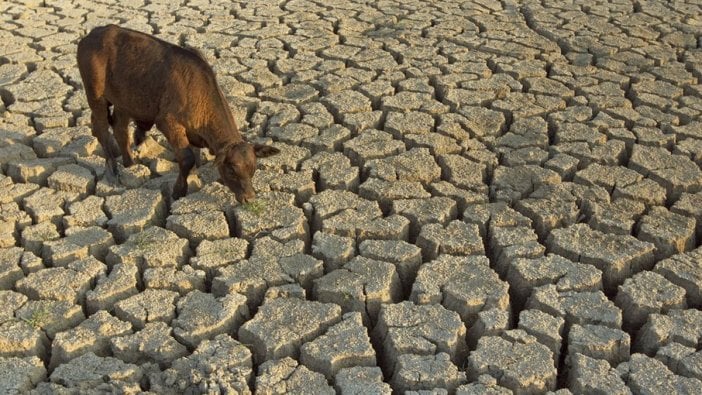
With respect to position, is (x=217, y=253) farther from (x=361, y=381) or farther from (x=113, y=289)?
(x=361, y=381)

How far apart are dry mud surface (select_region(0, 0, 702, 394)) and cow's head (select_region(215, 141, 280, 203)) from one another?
164 mm

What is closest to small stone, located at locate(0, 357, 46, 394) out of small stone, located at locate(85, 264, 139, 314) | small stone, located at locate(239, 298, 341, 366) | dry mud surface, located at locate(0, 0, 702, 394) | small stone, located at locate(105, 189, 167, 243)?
dry mud surface, located at locate(0, 0, 702, 394)

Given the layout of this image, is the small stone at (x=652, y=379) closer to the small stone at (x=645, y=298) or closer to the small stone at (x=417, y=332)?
the small stone at (x=645, y=298)

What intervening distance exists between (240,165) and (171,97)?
2.15 feet

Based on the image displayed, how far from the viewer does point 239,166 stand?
4215 mm

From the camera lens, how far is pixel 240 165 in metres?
4.21

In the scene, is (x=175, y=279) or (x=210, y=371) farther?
(x=175, y=279)

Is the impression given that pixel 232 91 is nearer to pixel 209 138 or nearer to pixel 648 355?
pixel 209 138

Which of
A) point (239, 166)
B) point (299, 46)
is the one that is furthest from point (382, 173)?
point (299, 46)

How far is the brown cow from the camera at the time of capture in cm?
432

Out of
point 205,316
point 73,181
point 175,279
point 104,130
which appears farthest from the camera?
point 104,130

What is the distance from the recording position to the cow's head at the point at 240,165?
13.8 ft

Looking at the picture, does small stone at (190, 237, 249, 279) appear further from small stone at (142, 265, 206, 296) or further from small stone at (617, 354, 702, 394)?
small stone at (617, 354, 702, 394)

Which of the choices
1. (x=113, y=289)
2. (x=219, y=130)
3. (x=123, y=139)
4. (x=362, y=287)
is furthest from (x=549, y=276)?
(x=123, y=139)
